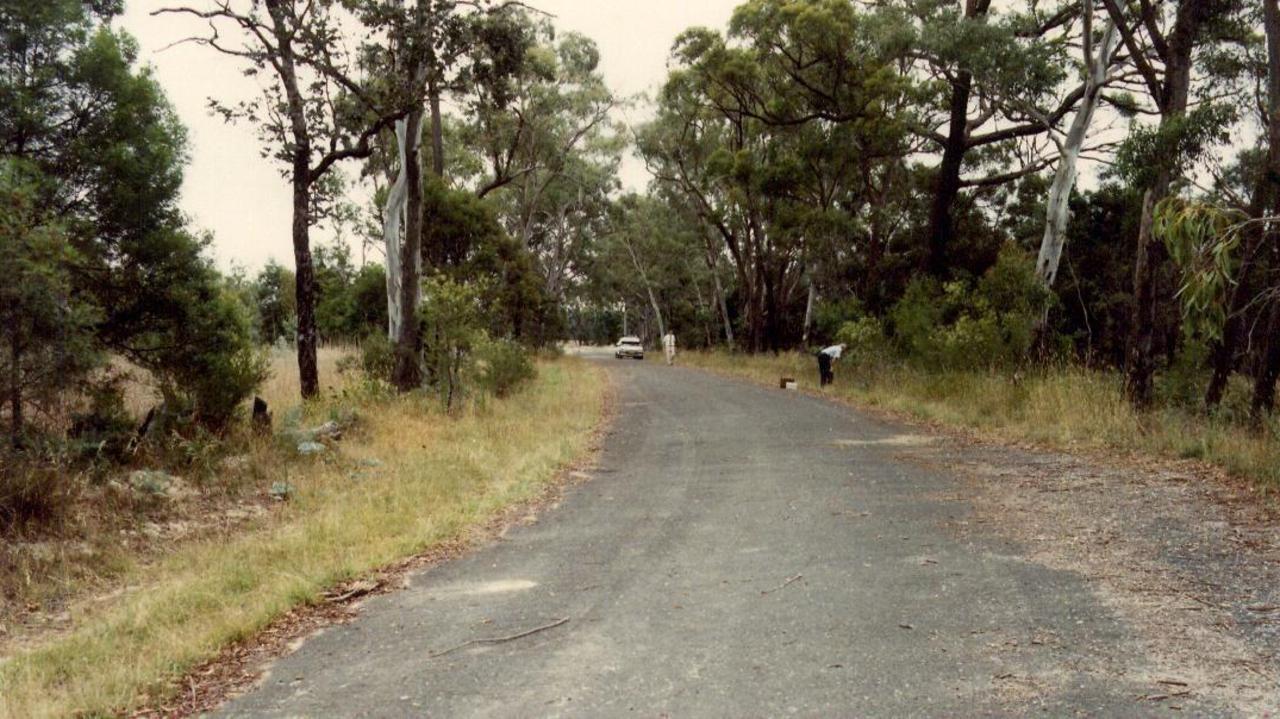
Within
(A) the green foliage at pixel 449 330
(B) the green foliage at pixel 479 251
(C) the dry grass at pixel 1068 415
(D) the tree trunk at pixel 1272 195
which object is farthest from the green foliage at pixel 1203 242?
(B) the green foliage at pixel 479 251

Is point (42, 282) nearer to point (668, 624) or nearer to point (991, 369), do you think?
point (668, 624)

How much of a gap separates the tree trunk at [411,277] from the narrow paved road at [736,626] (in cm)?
846

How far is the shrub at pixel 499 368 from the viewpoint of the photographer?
1759 centimetres

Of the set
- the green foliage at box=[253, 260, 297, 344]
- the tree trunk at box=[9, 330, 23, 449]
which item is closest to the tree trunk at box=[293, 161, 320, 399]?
the tree trunk at box=[9, 330, 23, 449]

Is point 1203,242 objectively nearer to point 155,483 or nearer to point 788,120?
point 155,483

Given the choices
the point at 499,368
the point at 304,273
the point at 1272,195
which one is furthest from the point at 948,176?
the point at 304,273

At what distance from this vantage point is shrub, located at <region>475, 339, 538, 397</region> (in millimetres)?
17594

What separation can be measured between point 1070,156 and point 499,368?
1250cm

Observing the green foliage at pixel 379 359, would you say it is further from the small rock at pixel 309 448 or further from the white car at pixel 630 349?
the white car at pixel 630 349

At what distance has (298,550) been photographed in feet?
21.5

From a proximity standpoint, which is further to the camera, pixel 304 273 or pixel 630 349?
pixel 630 349

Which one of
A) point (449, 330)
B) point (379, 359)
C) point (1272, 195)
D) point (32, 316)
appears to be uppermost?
point (1272, 195)

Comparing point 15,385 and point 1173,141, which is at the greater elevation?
point 1173,141

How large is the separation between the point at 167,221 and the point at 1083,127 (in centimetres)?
1602
